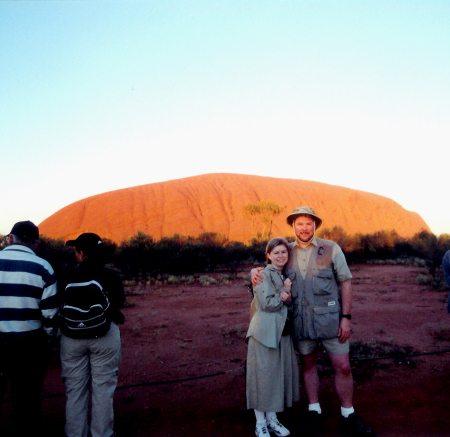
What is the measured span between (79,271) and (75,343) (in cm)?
54

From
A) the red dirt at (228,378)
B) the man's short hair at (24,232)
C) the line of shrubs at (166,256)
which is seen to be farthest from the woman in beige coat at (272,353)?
the line of shrubs at (166,256)

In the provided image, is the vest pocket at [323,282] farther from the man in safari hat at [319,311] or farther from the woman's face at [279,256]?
the woman's face at [279,256]

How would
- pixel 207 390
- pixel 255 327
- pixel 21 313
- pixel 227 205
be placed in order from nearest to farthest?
pixel 21 313
pixel 255 327
pixel 207 390
pixel 227 205

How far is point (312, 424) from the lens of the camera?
3.22 meters

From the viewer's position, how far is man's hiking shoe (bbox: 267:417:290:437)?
125 inches

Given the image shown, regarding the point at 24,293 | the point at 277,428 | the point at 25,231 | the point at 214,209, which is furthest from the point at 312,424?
the point at 214,209

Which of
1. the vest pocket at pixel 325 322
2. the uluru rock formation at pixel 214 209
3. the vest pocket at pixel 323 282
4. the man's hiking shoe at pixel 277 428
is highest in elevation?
the uluru rock formation at pixel 214 209

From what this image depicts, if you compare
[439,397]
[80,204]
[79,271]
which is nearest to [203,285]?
[439,397]

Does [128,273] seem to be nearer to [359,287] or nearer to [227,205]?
[359,287]

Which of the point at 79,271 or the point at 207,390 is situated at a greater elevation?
the point at 79,271

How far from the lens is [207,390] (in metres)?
4.35

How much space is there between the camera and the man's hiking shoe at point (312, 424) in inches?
126

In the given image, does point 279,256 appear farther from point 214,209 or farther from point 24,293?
point 214,209

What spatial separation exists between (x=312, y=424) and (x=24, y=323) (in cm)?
251
